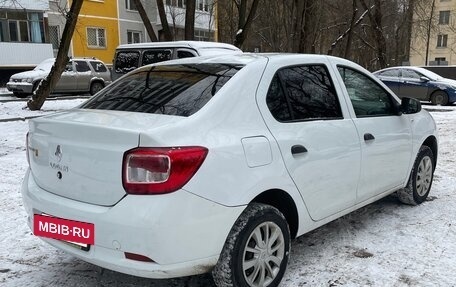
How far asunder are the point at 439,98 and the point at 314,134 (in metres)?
14.7

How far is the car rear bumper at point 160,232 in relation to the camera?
2457 mm

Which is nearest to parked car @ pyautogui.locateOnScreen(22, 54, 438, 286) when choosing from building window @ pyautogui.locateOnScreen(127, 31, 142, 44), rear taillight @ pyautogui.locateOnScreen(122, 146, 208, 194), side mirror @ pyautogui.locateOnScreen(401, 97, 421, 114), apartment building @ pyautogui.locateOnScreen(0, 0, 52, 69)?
rear taillight @ pyautogui.locateOnScreen(122, 146, 208, 194)

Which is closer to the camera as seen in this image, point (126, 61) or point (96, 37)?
point (126, 61)

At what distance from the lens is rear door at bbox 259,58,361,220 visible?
3.13 metres

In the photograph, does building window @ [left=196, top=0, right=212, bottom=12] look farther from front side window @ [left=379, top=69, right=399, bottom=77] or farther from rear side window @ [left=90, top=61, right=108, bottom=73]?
front side window @ [left=379, top=69, right=399, bottom=77]

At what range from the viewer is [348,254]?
12.1ft

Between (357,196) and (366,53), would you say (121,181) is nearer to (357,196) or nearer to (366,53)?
(357,196)

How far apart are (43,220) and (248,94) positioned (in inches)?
60.9

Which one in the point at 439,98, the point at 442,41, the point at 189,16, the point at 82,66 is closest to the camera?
the point at 189,16

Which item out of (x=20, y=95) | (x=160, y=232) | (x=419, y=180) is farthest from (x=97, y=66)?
(x=160, y=232)

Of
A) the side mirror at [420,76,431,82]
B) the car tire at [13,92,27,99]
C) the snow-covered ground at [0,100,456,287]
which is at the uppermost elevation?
the side mirror at [420,76,431,82]

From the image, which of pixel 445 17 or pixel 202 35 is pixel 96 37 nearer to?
pixel 202 35

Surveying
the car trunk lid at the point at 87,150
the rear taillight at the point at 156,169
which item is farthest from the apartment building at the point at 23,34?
the rear taillight at the point at 156,169

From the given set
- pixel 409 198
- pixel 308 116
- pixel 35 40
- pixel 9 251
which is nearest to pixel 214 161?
pixel 308 116
